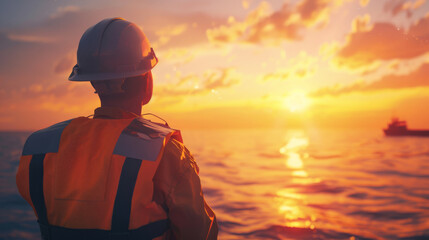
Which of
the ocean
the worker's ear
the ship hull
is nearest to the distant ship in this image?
the ship hull

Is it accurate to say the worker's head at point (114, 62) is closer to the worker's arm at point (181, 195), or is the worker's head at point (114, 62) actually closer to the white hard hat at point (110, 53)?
the white hard hat at point (110, 53)

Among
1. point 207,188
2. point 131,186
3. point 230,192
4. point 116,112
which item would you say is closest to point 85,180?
point 131,186

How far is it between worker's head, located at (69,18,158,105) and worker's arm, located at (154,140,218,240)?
597 mm

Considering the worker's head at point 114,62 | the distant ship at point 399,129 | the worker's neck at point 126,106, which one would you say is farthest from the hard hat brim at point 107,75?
the distant ship at point 399,129

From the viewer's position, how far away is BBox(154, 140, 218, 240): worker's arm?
1598mm

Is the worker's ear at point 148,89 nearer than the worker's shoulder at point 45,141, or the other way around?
the worker's shoulder at point 45,141

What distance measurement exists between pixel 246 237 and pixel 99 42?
6.44 metres

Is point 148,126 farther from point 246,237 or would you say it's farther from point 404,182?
point 404,182

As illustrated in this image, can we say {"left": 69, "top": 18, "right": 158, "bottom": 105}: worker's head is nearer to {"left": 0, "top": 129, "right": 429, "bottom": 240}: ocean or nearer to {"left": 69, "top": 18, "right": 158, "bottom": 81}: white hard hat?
{"left": 69, "top": 18, "right": 158, "bottom": 81}: white hard hat

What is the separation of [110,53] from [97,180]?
0.94 metres

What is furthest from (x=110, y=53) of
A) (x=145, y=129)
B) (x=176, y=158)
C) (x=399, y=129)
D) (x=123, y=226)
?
(x=399, y=129)

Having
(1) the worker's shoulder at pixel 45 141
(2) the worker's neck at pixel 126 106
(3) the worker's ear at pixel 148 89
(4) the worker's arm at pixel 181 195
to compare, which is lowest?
(4) the worker's arm at pixel 181 195

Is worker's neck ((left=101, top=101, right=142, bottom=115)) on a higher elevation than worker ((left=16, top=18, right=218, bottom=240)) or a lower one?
higher

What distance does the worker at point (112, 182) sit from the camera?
4.97 feet
